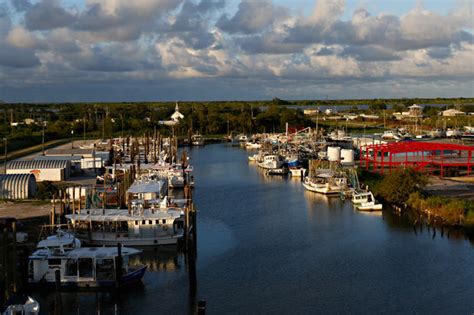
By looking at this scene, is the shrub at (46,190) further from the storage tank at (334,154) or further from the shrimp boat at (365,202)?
the storage tank at (334,154)

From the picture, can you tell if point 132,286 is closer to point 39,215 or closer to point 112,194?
point 39,215

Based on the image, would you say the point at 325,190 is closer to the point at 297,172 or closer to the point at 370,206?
the point at 370,206

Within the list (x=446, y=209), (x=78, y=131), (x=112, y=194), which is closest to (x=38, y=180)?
(x=112, y=194)

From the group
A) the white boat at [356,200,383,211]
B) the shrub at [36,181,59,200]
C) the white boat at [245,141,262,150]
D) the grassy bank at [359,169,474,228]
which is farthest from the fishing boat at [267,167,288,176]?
the white boat at [245,141,262,150]

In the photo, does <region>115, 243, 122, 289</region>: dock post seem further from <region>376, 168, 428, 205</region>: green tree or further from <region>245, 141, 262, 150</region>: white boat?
<region>245, 141, 262, 150</region>: white boat

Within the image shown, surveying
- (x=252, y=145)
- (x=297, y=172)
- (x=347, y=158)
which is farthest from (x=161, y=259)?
(x=252, y=145)

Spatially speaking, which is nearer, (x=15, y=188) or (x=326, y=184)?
(x=15, y=188)
